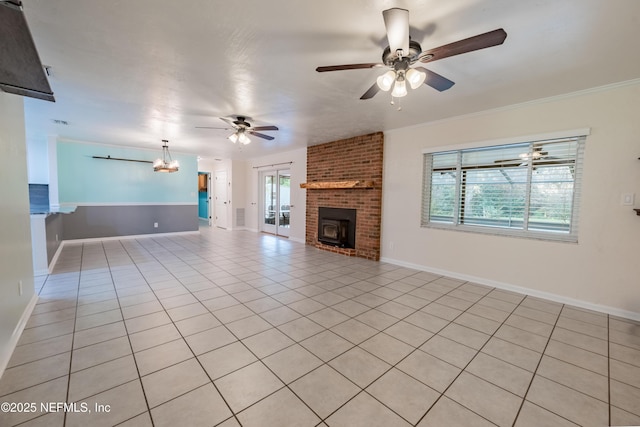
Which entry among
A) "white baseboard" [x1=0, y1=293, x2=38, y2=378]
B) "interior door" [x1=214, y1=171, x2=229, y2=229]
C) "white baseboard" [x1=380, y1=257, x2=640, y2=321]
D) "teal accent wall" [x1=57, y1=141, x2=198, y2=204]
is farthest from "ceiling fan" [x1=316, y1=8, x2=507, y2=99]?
"interior door" [x1=214, y1=171, x2=229, y2=229]

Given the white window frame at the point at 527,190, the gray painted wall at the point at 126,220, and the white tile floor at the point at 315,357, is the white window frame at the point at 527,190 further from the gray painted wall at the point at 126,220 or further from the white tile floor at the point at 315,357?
the gray painted wall at the point at 126,220

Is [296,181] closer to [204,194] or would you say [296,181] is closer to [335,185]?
[335,185]

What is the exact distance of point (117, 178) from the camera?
670 centimetres

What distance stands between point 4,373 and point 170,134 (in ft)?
14.8

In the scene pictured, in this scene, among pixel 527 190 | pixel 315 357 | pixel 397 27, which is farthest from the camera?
pixel 527 190

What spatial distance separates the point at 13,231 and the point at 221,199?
7389mm

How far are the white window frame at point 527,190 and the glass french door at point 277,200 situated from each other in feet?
13.7

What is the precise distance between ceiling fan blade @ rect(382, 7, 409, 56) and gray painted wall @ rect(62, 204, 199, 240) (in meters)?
7.62

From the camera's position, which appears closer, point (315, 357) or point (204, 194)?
point (315, 357)

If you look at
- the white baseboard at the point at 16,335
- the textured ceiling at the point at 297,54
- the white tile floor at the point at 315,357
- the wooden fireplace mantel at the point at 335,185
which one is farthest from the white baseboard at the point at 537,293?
the white baseboard at the point at 16,335

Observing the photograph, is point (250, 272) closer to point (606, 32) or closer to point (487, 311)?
point (487, 311)

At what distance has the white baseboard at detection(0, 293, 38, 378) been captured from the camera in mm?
1825

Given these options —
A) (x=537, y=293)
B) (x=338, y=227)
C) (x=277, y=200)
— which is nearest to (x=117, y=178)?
(x=277, y=200)

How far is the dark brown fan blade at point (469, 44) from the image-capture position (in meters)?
1.49
